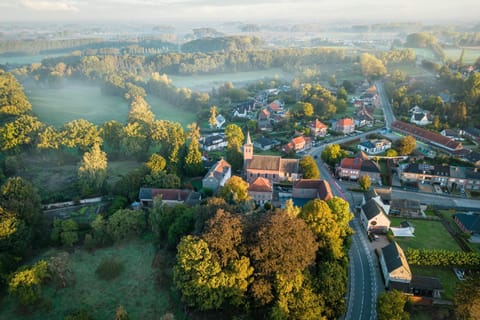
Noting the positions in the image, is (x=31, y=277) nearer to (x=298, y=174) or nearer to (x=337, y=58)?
(x=298, y=174)

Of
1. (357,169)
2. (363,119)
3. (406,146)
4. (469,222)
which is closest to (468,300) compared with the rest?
(469,222)

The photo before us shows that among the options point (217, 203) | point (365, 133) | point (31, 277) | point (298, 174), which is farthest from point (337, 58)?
point (31, 277)

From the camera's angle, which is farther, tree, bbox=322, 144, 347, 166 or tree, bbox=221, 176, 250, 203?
tree, bbox=322, 144, 347, 166

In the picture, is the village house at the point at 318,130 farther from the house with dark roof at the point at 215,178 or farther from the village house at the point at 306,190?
the house with dark roof at the point at 215,178

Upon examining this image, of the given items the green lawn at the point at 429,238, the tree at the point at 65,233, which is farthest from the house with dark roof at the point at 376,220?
the tree at the point at 65,233

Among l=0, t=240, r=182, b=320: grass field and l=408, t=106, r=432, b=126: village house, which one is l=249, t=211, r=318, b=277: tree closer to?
l=0, t=240, r=182, b=320: grass field

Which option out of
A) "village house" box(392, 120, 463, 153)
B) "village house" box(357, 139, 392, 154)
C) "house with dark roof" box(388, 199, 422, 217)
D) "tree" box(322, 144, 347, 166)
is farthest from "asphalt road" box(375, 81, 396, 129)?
"house with dark roof" box(388, 199, 422, 217)

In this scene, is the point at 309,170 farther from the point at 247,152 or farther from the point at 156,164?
the point at 156,164
